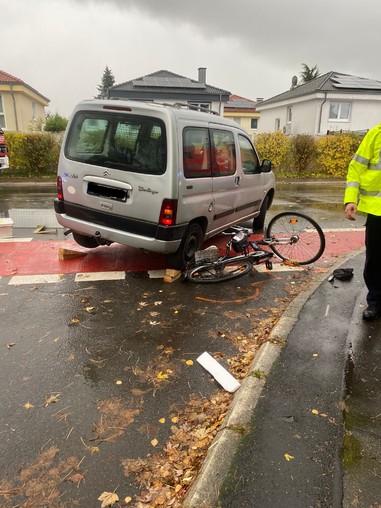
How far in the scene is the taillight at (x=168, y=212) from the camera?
4.63m

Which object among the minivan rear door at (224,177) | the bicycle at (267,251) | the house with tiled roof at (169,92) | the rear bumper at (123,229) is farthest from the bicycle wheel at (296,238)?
the house with tiled roof at (169,92)

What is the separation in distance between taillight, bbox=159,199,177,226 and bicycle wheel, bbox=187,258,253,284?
756mm

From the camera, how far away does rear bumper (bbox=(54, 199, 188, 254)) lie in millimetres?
4789

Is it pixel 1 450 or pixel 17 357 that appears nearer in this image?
pixel 1 450

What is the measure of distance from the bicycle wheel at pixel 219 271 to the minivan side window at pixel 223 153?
1.28 m

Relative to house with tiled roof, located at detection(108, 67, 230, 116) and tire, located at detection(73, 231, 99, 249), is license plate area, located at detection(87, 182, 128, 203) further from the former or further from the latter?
house with tiled roof, located at detection(108, 67, 230, 116)

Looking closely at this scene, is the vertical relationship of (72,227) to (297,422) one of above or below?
above

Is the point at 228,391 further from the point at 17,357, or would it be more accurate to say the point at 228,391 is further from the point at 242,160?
the point at 242,160

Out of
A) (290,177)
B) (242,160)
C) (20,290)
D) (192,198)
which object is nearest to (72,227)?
(20,290)

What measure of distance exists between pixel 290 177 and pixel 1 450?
59.6 ft

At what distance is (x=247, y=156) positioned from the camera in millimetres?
6832

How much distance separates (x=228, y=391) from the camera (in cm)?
297

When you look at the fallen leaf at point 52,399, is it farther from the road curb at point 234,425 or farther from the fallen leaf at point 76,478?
the road curb at point 234,425

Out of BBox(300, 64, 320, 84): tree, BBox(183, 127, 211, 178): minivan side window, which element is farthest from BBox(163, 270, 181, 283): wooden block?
BBox(300, 64, 320, 84): tree
